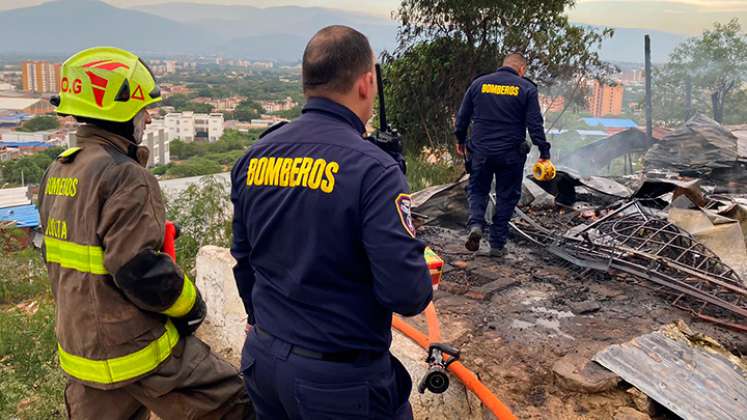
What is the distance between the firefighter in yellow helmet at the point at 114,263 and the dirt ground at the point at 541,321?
1.90 metres

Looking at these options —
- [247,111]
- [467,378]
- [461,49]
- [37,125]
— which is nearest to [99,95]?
[467,378]

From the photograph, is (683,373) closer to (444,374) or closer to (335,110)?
(444,374)

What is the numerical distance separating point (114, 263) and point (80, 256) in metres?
0.19

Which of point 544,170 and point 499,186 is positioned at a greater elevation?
point 544,170

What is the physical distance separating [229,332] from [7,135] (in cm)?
1877

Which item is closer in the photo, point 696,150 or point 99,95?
point 99,95

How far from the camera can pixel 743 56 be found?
21.6 meters

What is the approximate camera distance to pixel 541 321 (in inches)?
161

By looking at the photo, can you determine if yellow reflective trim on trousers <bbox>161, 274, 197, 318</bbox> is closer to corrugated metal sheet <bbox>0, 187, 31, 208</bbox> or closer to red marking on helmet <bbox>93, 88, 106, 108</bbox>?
red marking on helmet <bbox>93, 88, 106, 108</bbox>

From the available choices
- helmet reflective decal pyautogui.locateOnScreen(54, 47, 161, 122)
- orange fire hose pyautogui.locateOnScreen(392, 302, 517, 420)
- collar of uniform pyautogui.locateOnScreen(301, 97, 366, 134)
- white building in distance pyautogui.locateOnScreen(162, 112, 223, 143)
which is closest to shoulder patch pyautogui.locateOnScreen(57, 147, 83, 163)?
helmet reflective decal pyautogui.locateOnScreen(54, 47, 161, 122)

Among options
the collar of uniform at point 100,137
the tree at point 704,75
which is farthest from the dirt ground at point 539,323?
the tree at point 704,75

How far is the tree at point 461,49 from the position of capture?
8805 millimetres

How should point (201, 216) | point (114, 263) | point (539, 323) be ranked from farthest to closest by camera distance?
point (201, 216)
point (539, 323)
point (114, 263)

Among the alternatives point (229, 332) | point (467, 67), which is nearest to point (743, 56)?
point (467, 67)
